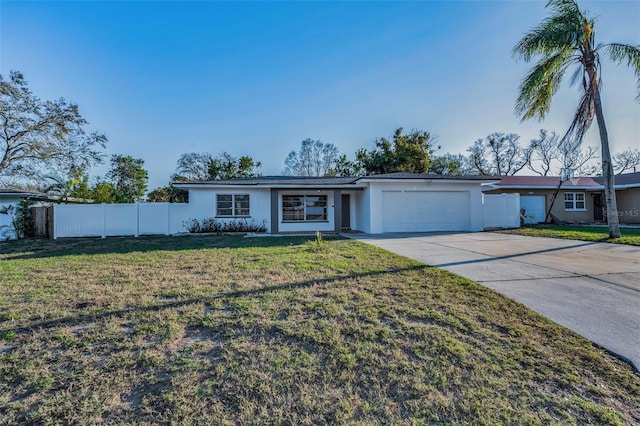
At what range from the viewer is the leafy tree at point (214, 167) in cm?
2802

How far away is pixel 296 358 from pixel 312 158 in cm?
3268

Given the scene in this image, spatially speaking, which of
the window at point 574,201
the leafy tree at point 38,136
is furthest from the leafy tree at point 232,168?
the window at point 574,201

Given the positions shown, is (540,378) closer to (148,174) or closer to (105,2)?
(105,2)

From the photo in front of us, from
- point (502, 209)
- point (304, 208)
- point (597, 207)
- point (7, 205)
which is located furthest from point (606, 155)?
point (7, 205)

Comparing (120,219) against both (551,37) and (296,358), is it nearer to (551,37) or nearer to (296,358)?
(296,358)

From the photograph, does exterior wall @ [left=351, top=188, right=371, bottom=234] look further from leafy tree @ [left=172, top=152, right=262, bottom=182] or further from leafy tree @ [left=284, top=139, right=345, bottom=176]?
leafy tree @ [left=284, top=139, right=345, bottom=176]

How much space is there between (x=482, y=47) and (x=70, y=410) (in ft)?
44.7

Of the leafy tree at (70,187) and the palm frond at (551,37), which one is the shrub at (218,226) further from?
the palm frond at (551,37)

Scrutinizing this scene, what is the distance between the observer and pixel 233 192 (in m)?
14.8

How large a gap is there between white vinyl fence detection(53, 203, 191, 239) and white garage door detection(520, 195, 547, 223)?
2134 cm

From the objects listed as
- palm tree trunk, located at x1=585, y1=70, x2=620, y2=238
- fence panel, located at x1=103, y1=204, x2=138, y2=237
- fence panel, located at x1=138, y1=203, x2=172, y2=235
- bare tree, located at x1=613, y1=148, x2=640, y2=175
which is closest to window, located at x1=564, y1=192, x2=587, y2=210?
palm tree trunk, located at x1=585, y1=70, x2=620, y2=238

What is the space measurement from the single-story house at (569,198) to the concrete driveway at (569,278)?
39.3 ft

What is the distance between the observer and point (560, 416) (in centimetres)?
193

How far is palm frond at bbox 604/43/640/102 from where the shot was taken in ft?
34.1
